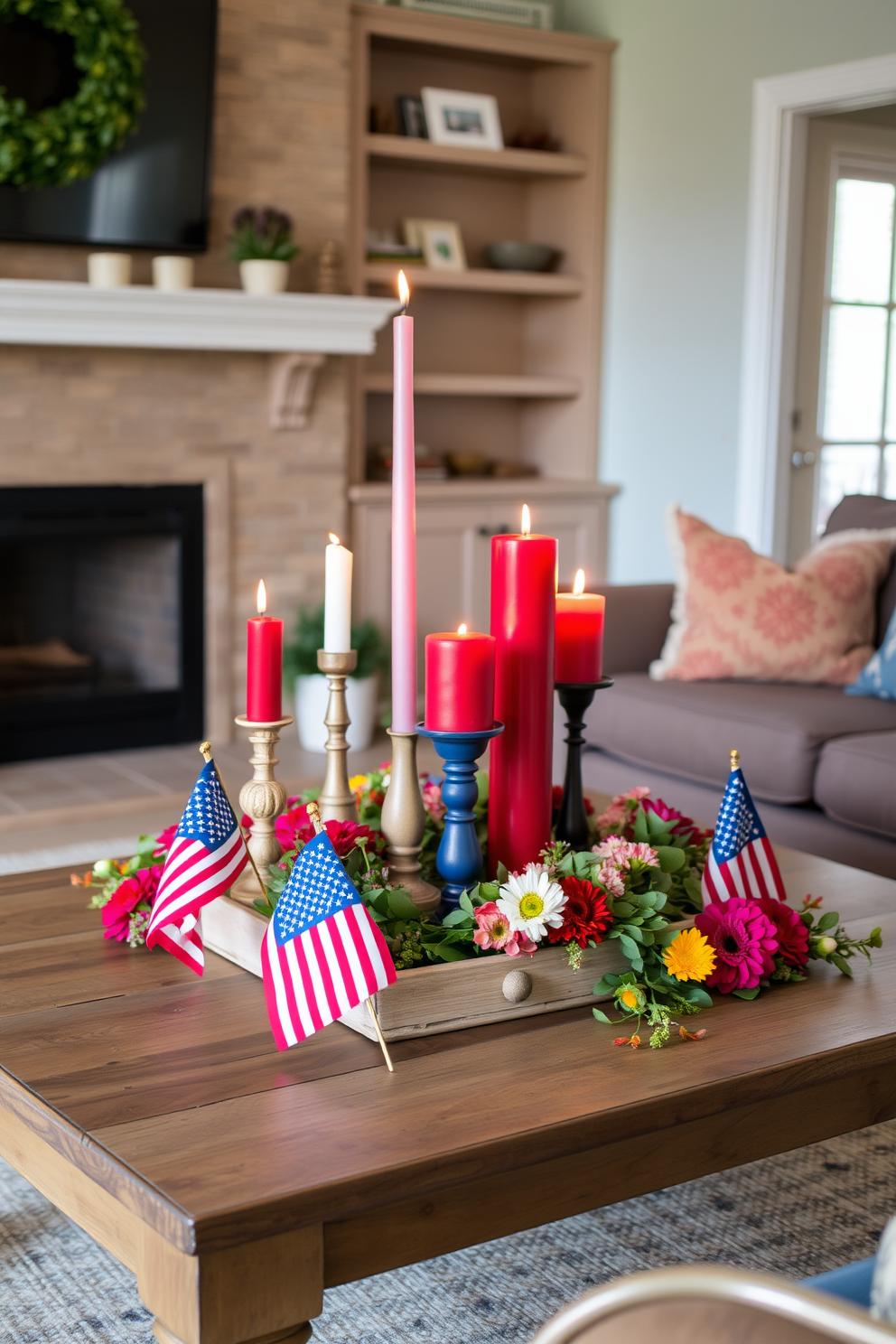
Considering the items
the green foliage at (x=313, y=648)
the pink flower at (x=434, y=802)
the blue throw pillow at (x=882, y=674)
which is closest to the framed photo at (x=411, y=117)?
the green foliage at (x=313, y=648)

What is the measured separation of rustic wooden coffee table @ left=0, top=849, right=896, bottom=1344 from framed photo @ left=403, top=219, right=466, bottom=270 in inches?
156

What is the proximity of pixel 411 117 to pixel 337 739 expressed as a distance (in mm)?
3897

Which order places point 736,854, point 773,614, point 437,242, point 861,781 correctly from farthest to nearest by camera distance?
point 437,242
point 773,614
point 861,781
point 736,854

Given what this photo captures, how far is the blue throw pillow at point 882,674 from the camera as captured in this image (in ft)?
9.50

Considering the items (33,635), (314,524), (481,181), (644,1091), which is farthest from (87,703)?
(644,1091)

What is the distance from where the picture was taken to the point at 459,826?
1440 millimetres

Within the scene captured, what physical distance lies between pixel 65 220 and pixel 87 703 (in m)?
1.38

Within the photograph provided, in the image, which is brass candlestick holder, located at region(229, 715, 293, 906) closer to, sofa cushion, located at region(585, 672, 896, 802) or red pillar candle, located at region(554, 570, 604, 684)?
red pillar candle, located at region(554, 570, 604, 684)

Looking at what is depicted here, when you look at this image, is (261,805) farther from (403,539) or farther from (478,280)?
(478,280)

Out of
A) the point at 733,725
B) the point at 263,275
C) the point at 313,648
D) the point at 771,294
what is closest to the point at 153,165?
the point at 263,275

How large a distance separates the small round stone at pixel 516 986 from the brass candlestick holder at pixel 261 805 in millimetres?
309

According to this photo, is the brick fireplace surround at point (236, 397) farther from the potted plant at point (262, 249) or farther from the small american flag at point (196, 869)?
the small american flag at point (196, 869)

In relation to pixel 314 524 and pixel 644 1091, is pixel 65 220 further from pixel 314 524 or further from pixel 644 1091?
pixel 644 1091

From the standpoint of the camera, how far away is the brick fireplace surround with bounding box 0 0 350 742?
398 centimetres
